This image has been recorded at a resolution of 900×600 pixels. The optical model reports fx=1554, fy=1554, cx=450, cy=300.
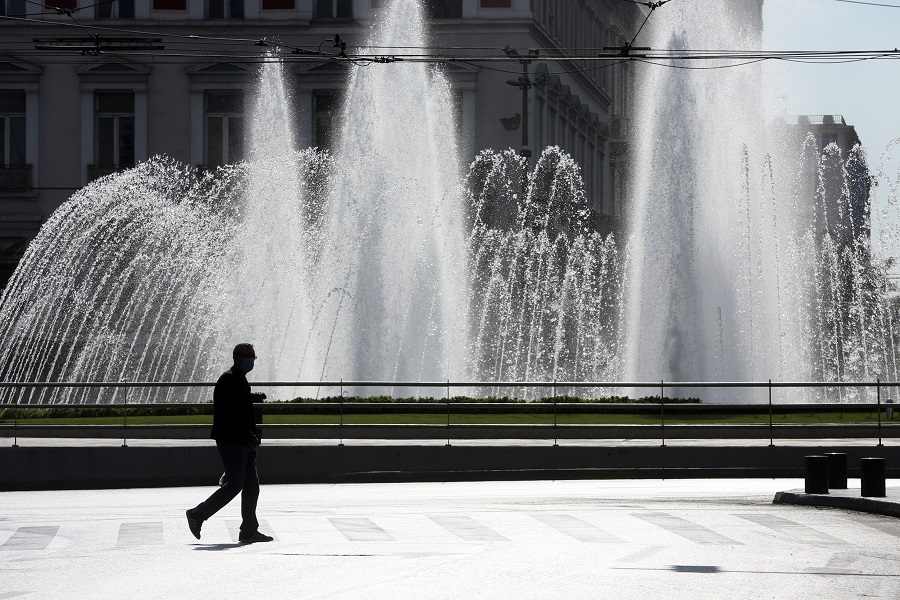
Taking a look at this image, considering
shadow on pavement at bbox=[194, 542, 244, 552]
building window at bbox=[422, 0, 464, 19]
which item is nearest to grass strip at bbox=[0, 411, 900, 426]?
shadow on pavement at bbox=[194, 542, 244, 552]

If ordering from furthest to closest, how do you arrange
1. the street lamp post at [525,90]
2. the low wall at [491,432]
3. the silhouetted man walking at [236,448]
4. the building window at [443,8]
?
the building window at [443,8], the street lamp post at [525,90], the low wall at [491,432], the silhouetted man walking at [236,448]

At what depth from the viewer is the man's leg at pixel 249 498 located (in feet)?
41.1

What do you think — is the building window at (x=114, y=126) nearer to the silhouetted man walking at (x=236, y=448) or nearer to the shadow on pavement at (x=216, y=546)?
the silhouetted man walking at (x=236, y=448)

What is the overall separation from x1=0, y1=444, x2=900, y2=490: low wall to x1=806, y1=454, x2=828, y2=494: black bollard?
394cm

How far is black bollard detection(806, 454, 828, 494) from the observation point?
16.7 metres

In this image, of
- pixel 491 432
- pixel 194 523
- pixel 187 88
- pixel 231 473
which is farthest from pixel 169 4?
pixel 194 523

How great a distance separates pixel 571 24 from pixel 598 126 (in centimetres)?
692

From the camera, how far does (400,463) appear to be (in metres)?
20.4

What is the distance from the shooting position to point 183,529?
45.1 ft

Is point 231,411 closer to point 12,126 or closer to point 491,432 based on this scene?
point 491,432

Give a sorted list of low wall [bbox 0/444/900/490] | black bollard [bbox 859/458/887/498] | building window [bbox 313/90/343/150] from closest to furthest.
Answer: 1. black bollard [bbox 859/458/887/498]
2. low wall [bbox 0/444/900/490]
3. building window [bbox 313/90/343/150]

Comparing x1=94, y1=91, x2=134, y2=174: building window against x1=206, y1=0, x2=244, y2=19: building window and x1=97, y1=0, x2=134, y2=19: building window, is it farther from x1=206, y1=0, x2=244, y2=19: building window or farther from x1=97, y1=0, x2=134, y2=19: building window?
x1=206, y1=0, x2=244, y2=19: building window

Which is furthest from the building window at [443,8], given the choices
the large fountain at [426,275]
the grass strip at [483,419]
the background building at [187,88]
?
the grass strip at [483,419]

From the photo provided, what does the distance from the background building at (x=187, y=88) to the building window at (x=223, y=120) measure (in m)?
0.05
